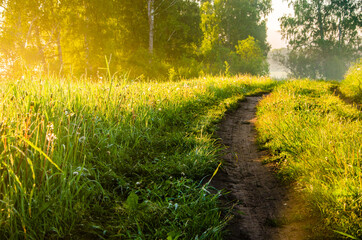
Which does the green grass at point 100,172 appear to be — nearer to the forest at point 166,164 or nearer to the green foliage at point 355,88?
the forest at point 166,164

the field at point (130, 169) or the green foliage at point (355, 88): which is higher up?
the green foliage at point (355, 88)

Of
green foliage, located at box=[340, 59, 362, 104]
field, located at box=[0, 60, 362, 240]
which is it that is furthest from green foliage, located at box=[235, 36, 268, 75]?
field, located at box=[0, 60, 362, 240]

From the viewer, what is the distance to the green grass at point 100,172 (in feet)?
8.49

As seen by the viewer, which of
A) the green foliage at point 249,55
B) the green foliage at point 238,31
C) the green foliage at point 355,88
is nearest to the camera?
the green foliage at point 355,88

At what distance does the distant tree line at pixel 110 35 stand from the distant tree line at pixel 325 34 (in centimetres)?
2540

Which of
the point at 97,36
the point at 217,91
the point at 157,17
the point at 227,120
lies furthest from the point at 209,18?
the point at 227,120

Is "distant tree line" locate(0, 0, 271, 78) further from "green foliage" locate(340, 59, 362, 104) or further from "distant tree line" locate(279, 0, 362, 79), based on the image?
"distant tree line" locate(279, 0, 362, 79)

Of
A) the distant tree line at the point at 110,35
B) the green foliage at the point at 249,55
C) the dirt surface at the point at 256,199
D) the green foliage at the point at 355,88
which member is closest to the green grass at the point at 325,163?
the dirt surface at the point at 256,199

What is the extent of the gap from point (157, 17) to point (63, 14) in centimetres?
873

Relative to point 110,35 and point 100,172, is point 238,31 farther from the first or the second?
point 100,172

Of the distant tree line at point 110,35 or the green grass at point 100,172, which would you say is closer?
the green grass at point 100,172

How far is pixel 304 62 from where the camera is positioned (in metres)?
55.8

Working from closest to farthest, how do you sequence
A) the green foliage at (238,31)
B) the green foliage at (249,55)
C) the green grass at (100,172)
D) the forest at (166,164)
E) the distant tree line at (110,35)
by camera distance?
the green grass at (100,172) < the forest at (166,164) < the distant tree line at (110,35) < the green foliage at (249,55) < the green foliage at (238,31)

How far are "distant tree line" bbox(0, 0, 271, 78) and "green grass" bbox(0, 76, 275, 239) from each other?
1404cm
